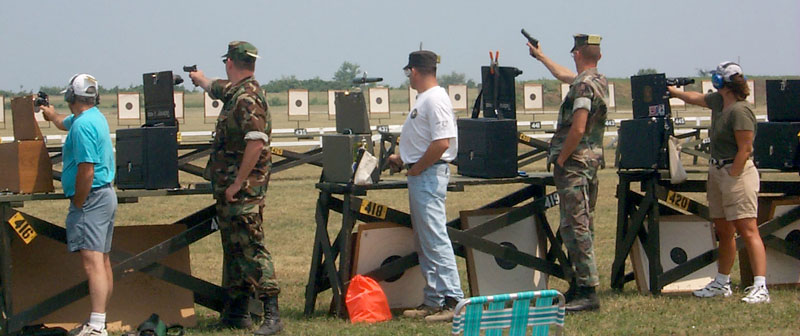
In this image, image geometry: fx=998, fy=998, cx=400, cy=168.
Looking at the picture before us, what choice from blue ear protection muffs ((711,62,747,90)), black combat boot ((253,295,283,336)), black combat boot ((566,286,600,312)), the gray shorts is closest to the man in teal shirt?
the gray shorts

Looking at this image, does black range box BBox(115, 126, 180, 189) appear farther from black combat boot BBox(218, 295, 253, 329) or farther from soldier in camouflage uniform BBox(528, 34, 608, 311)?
soldier in camouflage uniform BBox(528, 34, 608, 311)

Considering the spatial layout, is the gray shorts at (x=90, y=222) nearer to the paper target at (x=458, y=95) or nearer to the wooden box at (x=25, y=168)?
the wooden box at (x=25, y=168)

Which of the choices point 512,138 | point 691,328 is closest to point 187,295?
point 512,138

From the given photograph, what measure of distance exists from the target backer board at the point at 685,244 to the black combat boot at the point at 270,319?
10.2ft

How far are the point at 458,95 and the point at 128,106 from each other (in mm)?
13437

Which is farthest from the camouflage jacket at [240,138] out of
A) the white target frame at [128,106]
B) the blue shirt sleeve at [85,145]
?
the white target frame at [128,106]

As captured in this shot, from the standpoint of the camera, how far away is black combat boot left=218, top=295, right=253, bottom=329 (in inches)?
270

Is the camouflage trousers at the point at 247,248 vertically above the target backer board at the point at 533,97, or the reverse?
the target backer board at the point at 533,97

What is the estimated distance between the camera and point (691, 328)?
6.77 m

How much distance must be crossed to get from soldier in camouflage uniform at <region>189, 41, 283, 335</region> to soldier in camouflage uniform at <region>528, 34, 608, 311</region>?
2099mm

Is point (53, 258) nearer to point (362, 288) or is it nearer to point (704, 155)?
point (362, 288)

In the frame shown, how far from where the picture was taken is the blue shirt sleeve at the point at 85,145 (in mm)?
6074

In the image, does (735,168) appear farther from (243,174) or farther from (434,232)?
(243,174)

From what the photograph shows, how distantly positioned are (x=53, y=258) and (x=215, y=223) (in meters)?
1.14
